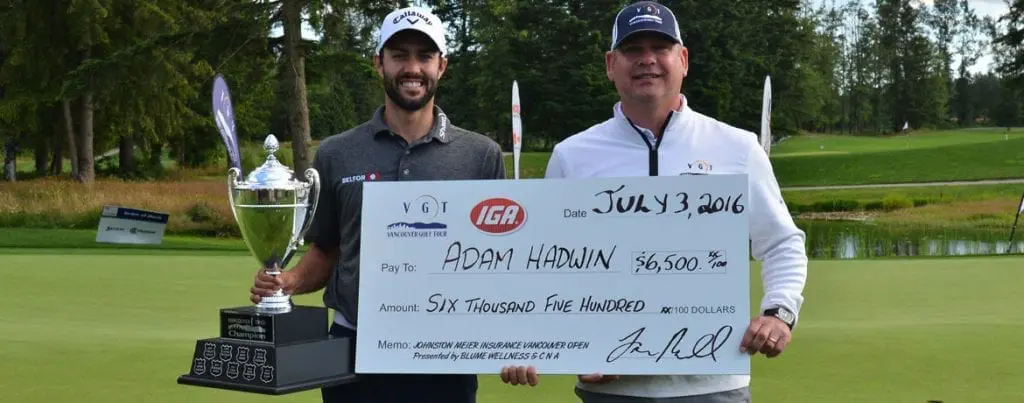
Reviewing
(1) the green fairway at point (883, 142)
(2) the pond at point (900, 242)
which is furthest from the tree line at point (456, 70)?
(2) the pond at point (900, 242)

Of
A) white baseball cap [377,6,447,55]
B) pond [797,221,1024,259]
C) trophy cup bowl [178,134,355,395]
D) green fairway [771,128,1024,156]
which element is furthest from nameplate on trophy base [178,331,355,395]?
green fairway [771,128,1024,156]

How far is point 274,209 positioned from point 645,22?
1.09 metres

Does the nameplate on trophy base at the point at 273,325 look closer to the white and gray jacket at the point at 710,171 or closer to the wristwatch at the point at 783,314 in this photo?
the white and gray jacket at the point at 710,171

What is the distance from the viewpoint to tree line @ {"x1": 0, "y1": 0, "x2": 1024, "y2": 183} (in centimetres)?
2128

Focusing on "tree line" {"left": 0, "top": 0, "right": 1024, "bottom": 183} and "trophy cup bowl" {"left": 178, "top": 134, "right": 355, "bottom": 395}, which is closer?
"trophy cup bowl" {"left": 178, "top": 134, "right": 355, "bottom": 395}

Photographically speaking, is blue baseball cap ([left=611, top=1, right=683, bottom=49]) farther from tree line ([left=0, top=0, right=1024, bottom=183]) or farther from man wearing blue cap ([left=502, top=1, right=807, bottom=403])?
tree line ([left=0, top=0, right=1024, bottom=183])

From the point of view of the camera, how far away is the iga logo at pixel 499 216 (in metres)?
2.85

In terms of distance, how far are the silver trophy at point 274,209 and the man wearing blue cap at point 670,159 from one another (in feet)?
2.27

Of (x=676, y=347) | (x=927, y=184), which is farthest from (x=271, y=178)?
(x=927, y=184)

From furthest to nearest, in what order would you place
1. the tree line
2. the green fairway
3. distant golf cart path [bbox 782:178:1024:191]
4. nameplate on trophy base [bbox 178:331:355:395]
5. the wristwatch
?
1. the green fairway
2. distant golf cart path [bbox 782:178:1024:191]
3. the tree line
4. nameplate on trophy base [bbox 178:331:355:395]
5. the wristwatch

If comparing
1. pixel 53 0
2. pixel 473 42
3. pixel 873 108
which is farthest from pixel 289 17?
pixel 873 108

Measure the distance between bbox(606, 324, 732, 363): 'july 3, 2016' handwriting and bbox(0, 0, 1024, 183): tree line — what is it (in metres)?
16.8

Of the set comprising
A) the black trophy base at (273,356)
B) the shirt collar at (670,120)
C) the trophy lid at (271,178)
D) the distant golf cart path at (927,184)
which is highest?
the shirt collar at (670,120)

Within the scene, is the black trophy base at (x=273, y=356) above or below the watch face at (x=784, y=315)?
below
